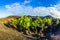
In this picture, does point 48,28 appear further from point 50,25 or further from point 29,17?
point 29,17

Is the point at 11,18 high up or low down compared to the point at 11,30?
up

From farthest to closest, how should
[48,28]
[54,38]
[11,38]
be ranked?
[48,28]
[11,38]
[54,38]

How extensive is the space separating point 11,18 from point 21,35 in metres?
1.52

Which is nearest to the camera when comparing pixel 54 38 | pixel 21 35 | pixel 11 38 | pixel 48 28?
pixel 54 38

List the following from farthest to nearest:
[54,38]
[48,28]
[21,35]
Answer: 1. [48,28]
2. [21,35]
3. [54,38]

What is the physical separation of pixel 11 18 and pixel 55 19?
2.09m

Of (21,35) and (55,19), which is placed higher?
(55,19)

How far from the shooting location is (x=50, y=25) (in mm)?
9156

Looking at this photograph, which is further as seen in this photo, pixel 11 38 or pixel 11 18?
pixel 11 18

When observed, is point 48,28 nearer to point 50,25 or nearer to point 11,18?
point 50,25

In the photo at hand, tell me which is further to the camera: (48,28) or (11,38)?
(48,28)

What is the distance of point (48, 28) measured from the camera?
30.0ft

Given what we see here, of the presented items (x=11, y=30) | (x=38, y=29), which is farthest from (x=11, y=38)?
(x=38, y=29)

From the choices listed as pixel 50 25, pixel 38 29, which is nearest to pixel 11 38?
pixel 38 29
